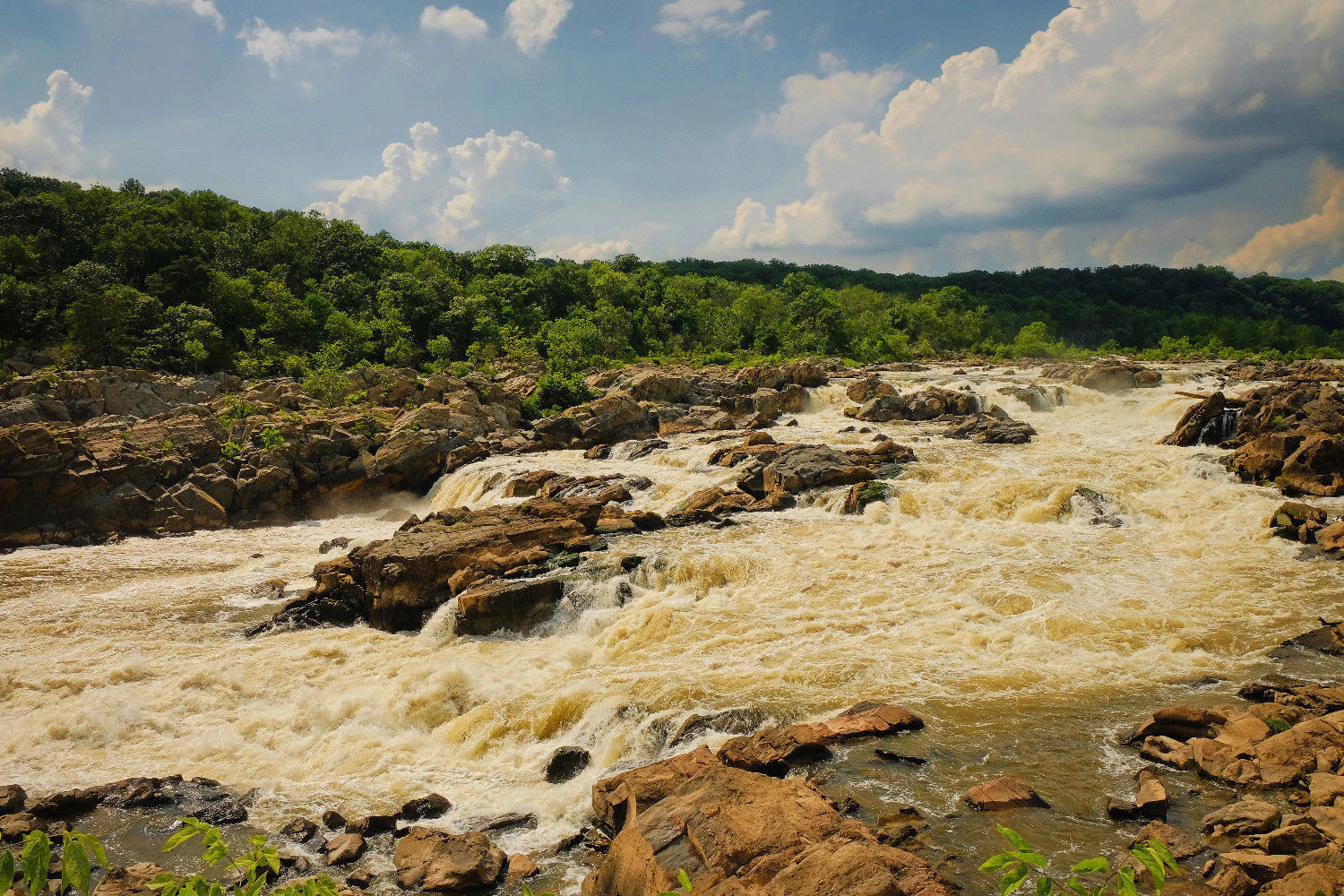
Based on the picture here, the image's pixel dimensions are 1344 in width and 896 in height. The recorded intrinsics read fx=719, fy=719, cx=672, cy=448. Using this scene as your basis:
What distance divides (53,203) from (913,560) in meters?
66.2

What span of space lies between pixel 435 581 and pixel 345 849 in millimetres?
8160

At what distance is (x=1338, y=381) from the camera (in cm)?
2950

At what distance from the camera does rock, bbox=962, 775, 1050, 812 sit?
780 cm

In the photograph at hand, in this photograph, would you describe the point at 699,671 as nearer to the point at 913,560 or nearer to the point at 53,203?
the point at 913,560

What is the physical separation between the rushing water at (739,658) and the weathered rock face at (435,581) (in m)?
0.63

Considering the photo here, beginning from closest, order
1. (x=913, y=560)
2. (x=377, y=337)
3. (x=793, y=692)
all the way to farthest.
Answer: (x=793, y=692)
(x=913, y=560)
(x=377, y=337)

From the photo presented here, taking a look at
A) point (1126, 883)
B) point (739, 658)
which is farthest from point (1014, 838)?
point (739, 658)

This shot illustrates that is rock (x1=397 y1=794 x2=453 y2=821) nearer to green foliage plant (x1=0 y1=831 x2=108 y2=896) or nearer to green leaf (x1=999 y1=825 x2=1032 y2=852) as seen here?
green foliage plant (x1=0 y1=831 x2=108 y2=896)

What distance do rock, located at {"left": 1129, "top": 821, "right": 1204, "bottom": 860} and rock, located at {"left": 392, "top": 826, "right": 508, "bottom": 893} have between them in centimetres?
642

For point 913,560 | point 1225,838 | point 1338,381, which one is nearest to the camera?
point 1225,838

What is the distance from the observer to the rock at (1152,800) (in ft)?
24.5

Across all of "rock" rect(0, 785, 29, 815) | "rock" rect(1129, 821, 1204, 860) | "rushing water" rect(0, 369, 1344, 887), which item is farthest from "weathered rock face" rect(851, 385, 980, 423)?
"rock" rect(0, 785, 29, 815)

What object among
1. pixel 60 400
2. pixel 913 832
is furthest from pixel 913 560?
pixel 60 400

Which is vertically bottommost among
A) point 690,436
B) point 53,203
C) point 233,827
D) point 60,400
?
point 233,827
